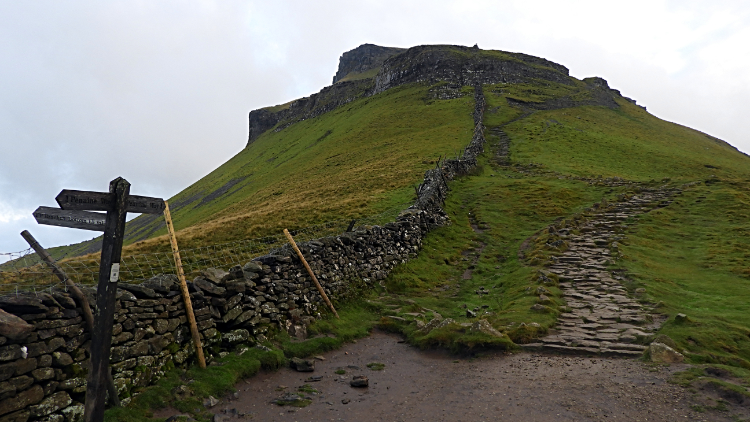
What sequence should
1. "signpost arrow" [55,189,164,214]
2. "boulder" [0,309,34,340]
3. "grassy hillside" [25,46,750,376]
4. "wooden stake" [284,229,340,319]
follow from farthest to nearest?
1. "grassy hillside" [25,46,750,376]
2. "wooden stake" [284,229,340,319]
3. "signpost arrow" [55,189,164,214]
4. "boulder" [0,309,34,340]

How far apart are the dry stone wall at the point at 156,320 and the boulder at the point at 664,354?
8947 mm

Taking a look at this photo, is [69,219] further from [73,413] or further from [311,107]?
[311,107]

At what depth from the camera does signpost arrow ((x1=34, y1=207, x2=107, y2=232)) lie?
6820mm

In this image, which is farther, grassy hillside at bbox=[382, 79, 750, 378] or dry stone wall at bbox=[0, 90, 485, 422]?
grassy hillside at bbox=[382, 79, 750, 378]

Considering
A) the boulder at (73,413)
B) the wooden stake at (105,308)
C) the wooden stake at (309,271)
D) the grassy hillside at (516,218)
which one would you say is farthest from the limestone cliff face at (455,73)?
the boulder at (73,413)

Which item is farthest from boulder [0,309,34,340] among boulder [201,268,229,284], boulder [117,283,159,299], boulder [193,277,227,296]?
boulder [201,268,229,284]

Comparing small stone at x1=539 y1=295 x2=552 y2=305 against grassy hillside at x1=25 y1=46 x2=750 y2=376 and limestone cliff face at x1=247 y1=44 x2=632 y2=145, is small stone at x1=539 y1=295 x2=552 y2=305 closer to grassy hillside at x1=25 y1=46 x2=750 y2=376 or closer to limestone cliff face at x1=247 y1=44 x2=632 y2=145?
grassy hillside at x1=25 y1=46 x2=750 y2=376

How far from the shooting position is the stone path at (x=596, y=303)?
10.9 m

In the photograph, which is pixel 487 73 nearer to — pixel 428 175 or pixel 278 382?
pixel 428 175

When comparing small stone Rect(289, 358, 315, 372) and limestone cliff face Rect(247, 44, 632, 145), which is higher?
limestone cliff face Rect(247, 44, 632, 145)

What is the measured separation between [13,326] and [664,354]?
12688mm

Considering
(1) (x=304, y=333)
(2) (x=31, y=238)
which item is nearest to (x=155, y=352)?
(2) (x=31, y=238)

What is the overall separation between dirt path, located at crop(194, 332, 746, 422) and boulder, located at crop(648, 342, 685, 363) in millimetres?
390

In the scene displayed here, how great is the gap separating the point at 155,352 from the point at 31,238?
10.1 ft
